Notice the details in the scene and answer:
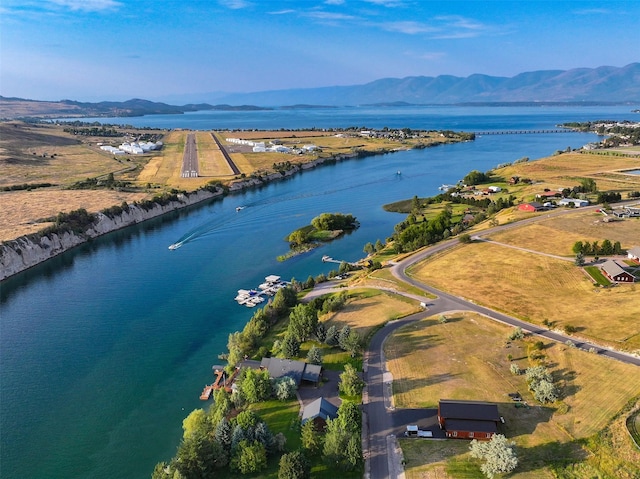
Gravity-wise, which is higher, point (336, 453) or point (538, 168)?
point (538, 168)

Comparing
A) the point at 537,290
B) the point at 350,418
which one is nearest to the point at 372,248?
the point at 537,290

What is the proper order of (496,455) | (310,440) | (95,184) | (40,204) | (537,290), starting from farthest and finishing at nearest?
(95,184)
(40,204)
(537,290)
(310,440)
(496,455)

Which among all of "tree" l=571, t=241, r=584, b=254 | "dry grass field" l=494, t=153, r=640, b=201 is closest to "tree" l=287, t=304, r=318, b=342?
"tree" l=571, t=241, r=584, b=254

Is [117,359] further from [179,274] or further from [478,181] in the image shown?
[478,181]

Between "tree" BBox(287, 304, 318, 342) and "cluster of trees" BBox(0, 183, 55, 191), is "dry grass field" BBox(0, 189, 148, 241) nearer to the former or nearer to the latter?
"cluster of trees" BBox(0, 183, 55, 191)

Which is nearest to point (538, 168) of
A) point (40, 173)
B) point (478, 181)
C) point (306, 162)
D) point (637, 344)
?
point (478, 181)

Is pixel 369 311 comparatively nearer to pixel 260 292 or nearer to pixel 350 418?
pixel 260 292
